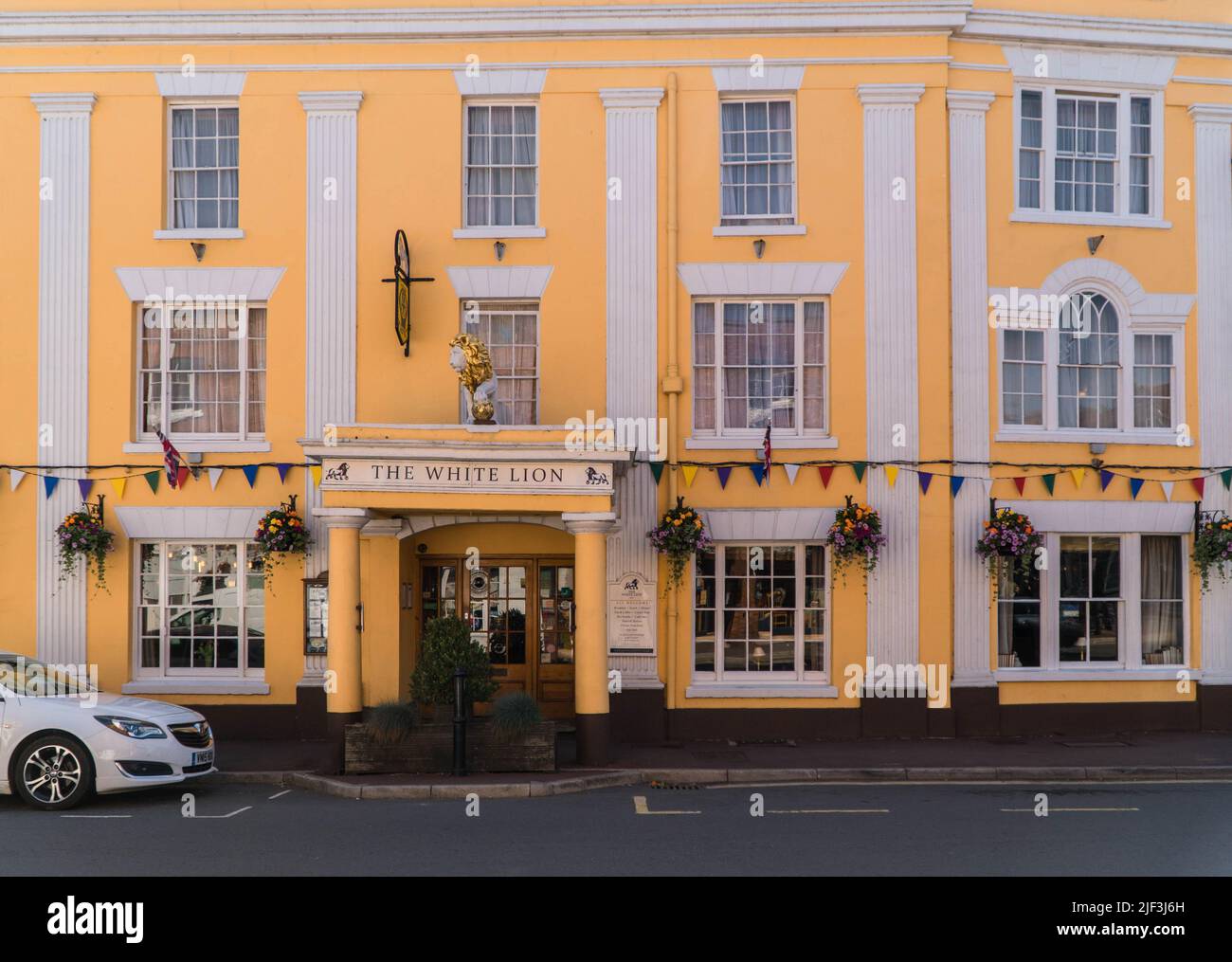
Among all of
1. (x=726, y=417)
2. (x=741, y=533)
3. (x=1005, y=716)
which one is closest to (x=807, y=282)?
(x=726, y=417)

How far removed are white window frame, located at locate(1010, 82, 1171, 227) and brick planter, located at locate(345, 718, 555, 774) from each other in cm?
964

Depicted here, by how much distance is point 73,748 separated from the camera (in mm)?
11336

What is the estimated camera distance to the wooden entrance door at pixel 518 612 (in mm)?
16453

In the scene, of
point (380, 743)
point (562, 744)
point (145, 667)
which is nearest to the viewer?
point (380, 743)

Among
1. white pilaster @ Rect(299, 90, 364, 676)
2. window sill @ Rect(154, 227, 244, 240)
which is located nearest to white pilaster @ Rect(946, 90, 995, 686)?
white pilaster @ Rect(299, 90, 364, 676)

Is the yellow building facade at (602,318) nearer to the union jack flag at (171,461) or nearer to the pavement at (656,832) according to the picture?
the union jack flag at (171,461)

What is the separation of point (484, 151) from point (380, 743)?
8.08m

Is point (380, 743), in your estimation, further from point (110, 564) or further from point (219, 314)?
point (219, 314)

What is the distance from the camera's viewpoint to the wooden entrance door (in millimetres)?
16453

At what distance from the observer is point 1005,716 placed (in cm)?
1592

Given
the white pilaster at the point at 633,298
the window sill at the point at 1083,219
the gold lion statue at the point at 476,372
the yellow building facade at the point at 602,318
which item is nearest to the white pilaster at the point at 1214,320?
the window sill at the point at 1083,219

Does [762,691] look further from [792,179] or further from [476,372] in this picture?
[792,179]

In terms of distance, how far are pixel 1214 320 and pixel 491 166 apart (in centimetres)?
1031

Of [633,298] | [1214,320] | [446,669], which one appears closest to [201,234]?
[633,298]
